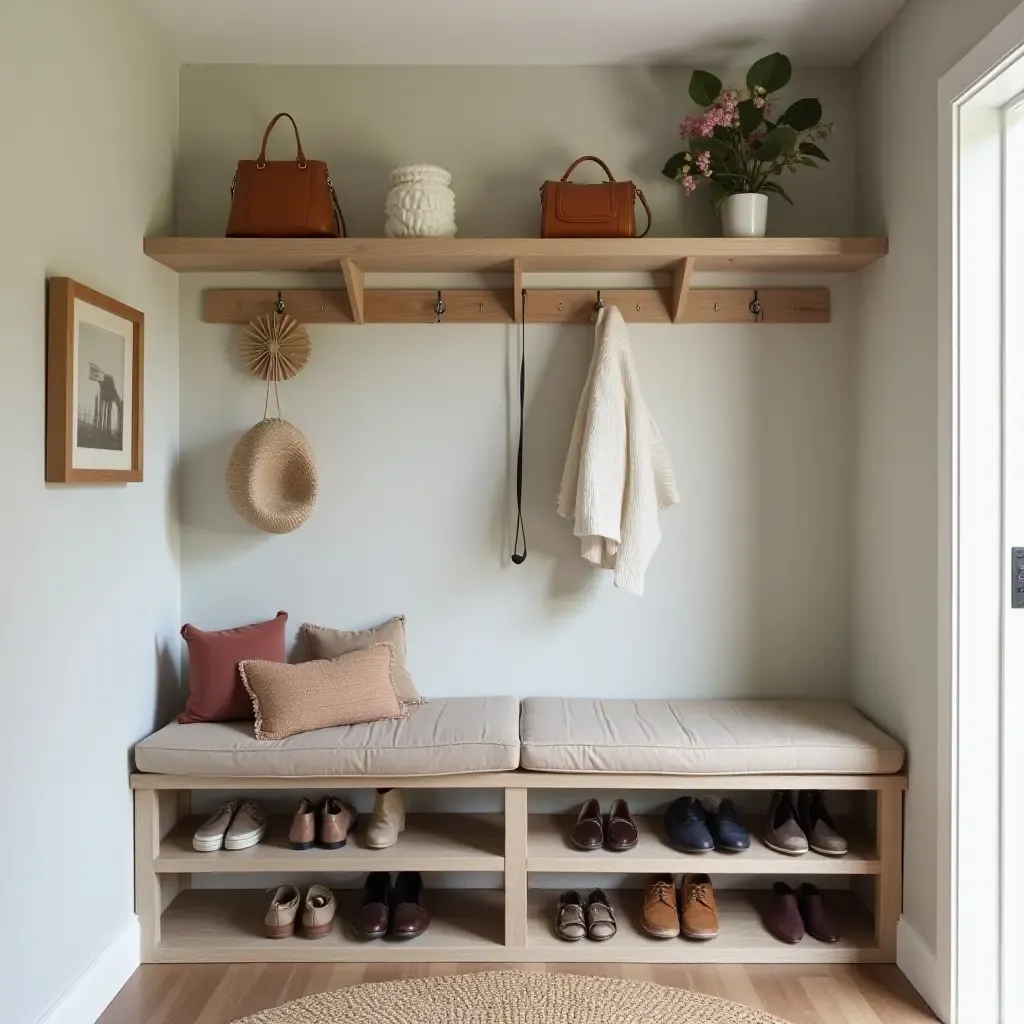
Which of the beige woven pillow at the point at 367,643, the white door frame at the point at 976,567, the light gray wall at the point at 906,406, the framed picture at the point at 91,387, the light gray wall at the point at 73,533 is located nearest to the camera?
the light gray wall at the point at 73,533

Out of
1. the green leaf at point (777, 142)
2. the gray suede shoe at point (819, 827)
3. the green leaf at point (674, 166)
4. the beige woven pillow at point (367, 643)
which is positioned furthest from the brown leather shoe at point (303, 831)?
the green leaf at point (777, 142)

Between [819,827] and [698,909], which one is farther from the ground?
[819,827]

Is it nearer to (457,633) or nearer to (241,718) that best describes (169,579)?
(241,718)

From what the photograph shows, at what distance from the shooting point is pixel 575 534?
8.50 feet

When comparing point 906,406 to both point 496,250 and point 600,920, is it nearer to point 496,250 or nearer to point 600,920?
point 496,250

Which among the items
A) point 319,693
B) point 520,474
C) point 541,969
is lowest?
point 541,969

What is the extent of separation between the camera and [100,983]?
2.14 metres

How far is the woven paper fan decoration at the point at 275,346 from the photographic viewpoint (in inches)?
106

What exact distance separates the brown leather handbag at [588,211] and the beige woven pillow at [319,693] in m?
1.32

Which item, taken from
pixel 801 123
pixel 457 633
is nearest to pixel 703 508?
pixel 457 633

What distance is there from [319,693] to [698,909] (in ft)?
3.86

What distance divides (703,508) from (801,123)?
1.16 meters

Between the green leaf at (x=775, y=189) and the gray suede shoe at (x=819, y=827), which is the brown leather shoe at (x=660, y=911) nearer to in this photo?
the gray suede shoe at (x=819, y=827)

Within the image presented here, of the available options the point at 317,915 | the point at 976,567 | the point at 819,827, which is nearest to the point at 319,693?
the point at 317,915
